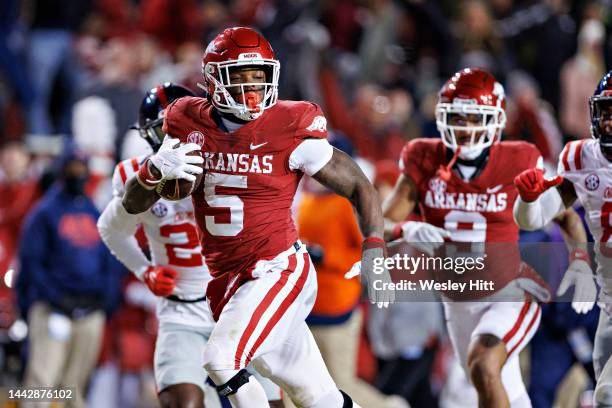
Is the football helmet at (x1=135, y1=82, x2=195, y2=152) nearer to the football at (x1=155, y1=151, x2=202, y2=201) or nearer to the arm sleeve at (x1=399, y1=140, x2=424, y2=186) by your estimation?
the football at (x1=155, y1=151, x2=202, y2=201)

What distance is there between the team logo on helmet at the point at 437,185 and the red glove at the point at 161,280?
4.47ft

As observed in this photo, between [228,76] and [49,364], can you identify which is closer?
[228,76]

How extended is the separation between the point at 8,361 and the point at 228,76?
4.26m

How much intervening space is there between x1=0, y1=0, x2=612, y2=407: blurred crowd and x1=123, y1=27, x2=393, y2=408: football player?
104 inches

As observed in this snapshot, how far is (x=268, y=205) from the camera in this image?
215 inches

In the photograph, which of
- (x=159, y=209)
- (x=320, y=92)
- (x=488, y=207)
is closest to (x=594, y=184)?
(x=488, y=207)

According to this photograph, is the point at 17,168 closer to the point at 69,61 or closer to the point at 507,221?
the point at 69,61

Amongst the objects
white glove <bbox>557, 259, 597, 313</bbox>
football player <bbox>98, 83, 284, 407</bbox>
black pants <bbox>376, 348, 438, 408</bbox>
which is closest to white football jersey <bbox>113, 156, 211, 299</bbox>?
football player <bbox>98, 83, 284, 407</bbox>

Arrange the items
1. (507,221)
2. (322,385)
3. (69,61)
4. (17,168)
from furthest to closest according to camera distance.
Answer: (69,61)
(17,168)
(507,221)
(322,385)

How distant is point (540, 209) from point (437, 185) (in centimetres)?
61

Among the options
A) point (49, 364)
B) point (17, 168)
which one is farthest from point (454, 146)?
point (17, 168)

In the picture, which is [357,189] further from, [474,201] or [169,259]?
[169,259]

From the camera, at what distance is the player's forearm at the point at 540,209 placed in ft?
19.7

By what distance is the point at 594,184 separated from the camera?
5.87m
